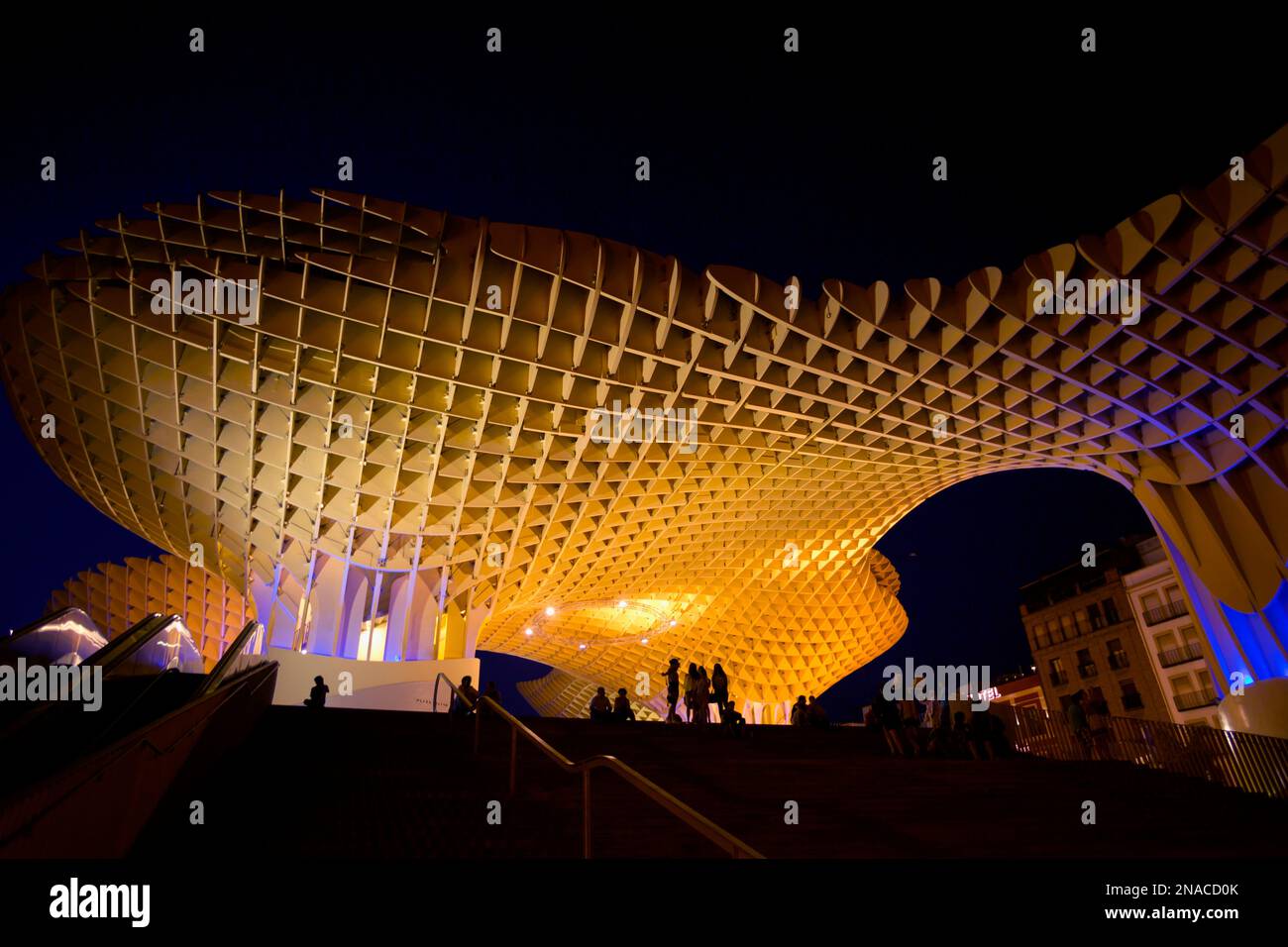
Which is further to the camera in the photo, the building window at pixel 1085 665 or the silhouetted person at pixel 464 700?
the building window at pixel 1085 665

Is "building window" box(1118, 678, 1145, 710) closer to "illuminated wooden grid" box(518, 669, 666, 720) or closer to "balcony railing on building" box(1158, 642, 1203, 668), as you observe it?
"balcony railing on building" box(1158, 642, 1203, 668)

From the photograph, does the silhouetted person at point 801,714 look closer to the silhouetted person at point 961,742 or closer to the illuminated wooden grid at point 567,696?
the silhouetted person at point 961,742

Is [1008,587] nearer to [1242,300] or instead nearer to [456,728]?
[1242,300]

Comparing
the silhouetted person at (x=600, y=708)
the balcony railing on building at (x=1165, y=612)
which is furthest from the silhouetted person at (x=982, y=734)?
the balcony railing on building at (x=1165, y=612)

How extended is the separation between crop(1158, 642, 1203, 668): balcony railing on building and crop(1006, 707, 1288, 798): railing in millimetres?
33016

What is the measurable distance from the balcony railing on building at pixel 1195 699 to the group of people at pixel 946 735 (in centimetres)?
3338

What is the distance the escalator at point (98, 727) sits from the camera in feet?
10.3

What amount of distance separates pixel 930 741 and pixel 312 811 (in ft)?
35.8

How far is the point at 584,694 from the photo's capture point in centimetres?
5681

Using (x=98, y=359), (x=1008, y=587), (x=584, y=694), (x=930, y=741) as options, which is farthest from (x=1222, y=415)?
(x=1008, y=587)

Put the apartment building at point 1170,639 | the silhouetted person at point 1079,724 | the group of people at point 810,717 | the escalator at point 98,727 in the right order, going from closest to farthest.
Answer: the escalator at point 98,727, the silhouetted person at point 1079,724, the group of people at point 810,717, the apartment building at point 1170,639

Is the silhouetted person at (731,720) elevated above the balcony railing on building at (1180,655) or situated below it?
above

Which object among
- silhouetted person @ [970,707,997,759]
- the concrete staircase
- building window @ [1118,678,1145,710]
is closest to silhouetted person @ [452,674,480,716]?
the concrete staircase

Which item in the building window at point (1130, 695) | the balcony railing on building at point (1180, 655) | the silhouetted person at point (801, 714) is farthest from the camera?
the building window at point (1130, 695)
